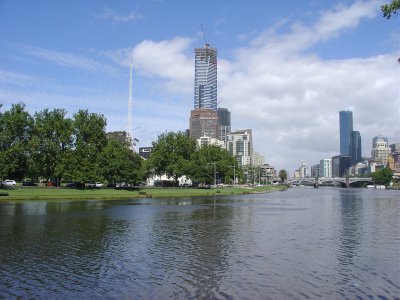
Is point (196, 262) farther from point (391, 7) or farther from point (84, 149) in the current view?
point (84, 149)

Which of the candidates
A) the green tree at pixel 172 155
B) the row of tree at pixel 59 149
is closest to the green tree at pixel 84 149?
the row of tree at pixel 59 149

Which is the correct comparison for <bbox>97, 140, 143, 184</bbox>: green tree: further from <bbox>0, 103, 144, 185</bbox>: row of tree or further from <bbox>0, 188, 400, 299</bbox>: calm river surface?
<bbox>0, 188, 400, 299</bbox>: calm river surface

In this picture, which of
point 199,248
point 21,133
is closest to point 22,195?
point 21,133

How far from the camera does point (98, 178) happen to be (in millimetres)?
122688

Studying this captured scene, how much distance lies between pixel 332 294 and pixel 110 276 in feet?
36.6

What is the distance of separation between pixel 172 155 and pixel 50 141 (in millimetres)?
64719

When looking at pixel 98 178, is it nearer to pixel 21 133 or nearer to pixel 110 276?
pixel 21 133

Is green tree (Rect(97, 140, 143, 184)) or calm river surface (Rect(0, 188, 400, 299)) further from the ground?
green tree (Rect(97, 140, 143, 184))

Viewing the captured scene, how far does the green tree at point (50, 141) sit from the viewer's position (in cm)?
11412

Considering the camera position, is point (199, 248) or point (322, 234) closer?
point (199, 248)

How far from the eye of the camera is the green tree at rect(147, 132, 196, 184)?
170 meters

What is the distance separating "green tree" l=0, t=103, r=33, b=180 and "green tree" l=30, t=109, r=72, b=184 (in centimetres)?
227

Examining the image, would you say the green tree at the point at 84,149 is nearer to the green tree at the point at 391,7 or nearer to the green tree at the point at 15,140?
the green tree at the point at 15,140

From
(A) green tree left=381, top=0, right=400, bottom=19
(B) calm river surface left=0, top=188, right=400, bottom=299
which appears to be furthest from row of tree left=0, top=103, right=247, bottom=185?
(A) green tree left=381, top=0, right=400, bottom=19
